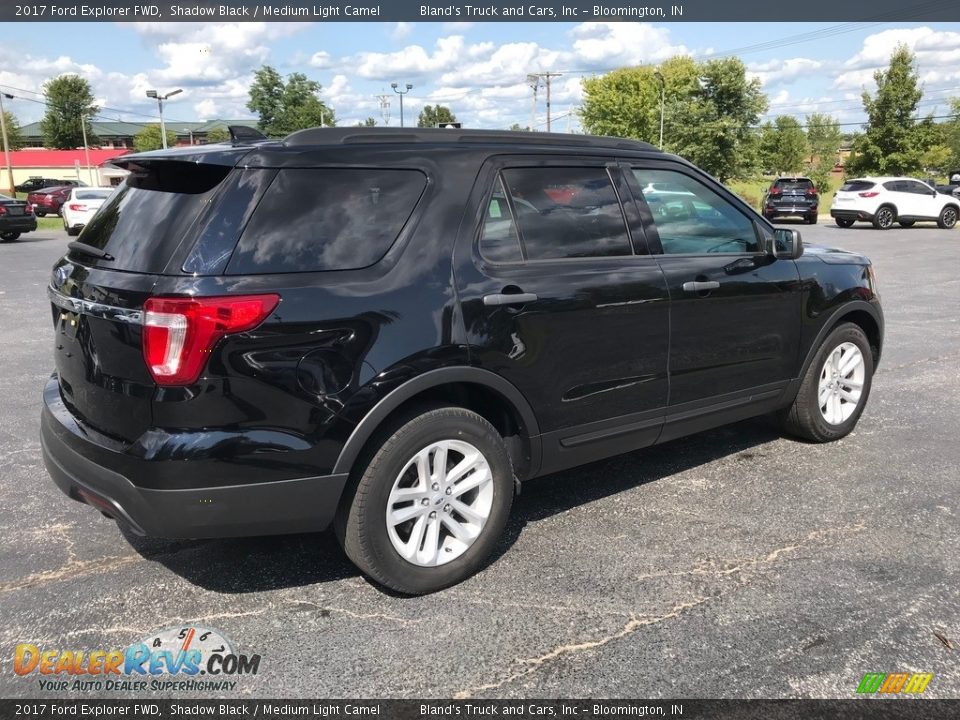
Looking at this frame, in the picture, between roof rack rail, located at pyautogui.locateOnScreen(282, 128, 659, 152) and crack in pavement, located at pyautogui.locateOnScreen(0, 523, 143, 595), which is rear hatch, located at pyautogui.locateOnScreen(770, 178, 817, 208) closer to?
roof rack rail, located at pyautogui.locateOnScreen(282, 128, 659, 152)

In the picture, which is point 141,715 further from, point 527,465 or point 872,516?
point 872,516

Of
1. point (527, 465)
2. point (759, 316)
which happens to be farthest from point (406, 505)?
point (759, 316)

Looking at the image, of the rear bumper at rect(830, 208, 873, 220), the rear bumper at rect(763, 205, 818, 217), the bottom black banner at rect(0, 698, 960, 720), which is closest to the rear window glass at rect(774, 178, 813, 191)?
the rear bumper at rect(763, 205, 818, 217)

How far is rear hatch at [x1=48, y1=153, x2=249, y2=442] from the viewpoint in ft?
9.39

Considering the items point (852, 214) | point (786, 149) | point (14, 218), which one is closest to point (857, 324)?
point (852, 214)

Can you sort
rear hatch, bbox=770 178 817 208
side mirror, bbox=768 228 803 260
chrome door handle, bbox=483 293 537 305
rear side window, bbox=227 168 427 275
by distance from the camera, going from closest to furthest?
rear side window, bbox=227 168 427 275 < chrome door handle, bbox=483 293 537 305 < side mirror, bbox=768 228 803 260 < rear hatch, bbox=770 178 817 208

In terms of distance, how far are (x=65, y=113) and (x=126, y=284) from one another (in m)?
105

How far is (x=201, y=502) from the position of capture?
2.83 m

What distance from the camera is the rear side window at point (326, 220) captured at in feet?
9.62

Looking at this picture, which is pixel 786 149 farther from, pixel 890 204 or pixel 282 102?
pixel 890 204

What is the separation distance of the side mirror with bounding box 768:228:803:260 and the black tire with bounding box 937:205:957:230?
1027 inches

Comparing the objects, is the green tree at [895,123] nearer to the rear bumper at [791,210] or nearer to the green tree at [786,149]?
the rear bumper at [791,210]

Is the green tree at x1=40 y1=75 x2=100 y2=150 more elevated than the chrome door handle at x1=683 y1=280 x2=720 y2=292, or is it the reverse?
the green tree at x1=40 y1=75 x2=100 y2=150

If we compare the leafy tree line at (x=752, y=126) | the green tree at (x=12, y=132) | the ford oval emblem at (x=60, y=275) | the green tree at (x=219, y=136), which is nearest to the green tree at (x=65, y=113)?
the green tree at (x=12, y=132)
